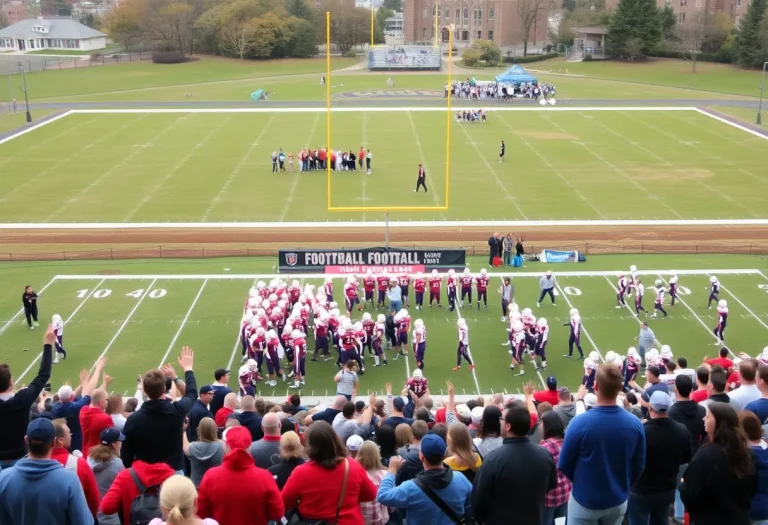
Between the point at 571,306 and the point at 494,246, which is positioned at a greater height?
the point at 494,246

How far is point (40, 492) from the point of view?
4.87 m

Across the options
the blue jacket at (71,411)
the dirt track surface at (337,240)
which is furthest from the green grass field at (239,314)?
the blue jacket at (71,411)

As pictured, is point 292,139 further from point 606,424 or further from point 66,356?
point 606,424

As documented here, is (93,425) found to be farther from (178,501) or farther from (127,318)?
(127,318)

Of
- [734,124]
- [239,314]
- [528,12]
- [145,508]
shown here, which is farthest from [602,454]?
[528,12]

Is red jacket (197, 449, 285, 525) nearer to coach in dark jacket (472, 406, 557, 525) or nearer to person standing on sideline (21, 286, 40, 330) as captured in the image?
coach in dark jacket (472, 406, 557, 525)

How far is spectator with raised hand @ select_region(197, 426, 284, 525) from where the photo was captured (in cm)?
517

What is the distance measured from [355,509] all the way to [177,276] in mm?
16519

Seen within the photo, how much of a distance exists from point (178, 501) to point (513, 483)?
1865 mm

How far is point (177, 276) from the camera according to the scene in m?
20.9

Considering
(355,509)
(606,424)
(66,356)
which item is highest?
(606,424)

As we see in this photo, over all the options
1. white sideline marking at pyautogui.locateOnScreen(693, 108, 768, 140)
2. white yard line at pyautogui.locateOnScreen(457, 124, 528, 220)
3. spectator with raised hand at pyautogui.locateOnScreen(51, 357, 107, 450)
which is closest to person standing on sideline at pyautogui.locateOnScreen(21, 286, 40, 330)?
spectator with raised hand at pyautogui.locateOnScreen(51, 357, 107, 450)

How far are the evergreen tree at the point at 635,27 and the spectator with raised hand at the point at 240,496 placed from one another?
239 feet

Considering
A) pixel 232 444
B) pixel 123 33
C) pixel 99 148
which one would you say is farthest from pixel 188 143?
pixel 123 33
